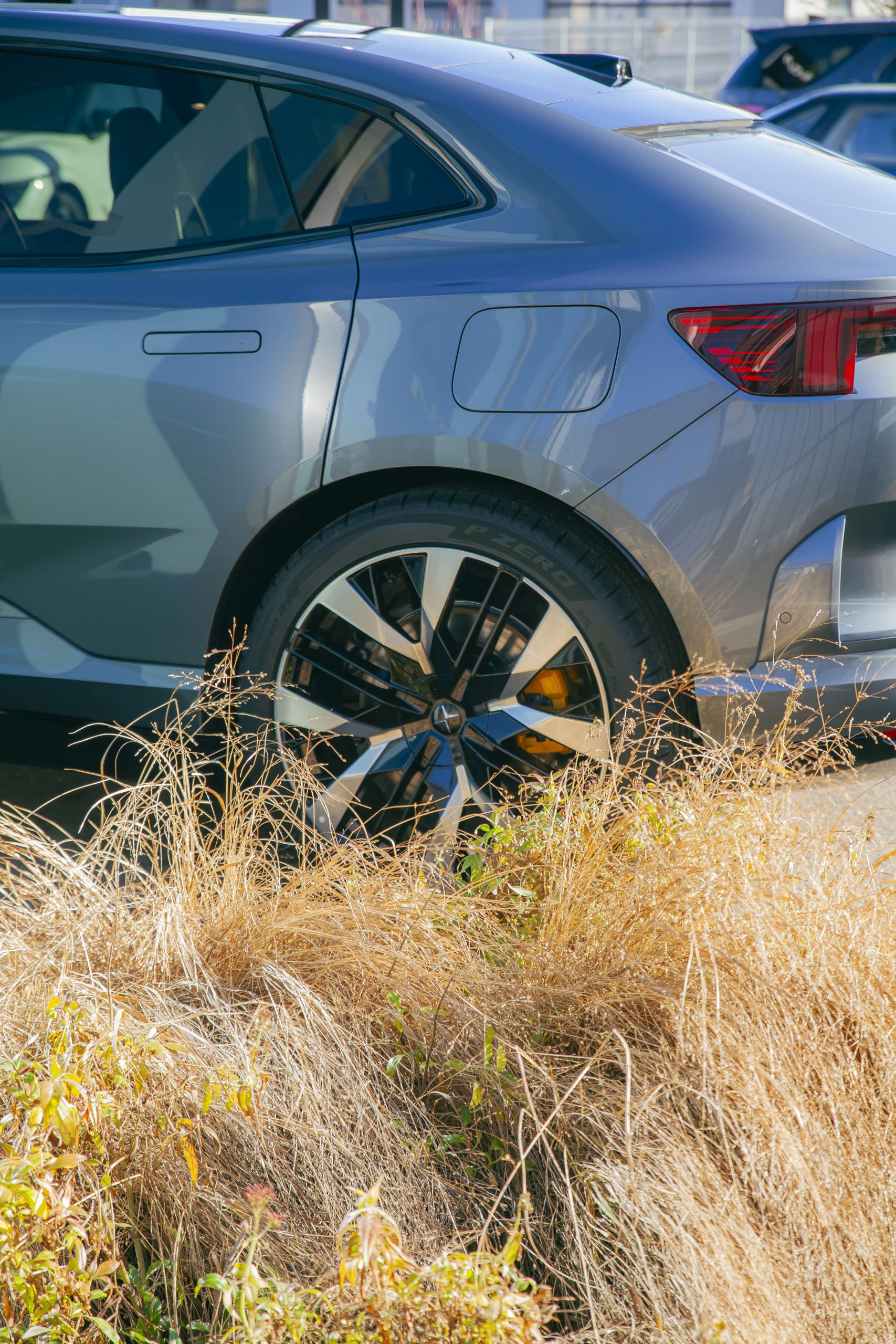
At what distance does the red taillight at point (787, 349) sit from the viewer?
2.09 metres

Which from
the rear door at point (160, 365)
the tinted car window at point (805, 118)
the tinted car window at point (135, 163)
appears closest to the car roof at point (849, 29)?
the tinted car window at point (805, 118)

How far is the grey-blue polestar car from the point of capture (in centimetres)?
212

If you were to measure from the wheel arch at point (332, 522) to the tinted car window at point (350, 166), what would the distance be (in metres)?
0.55

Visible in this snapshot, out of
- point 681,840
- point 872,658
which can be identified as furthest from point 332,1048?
point 872,658

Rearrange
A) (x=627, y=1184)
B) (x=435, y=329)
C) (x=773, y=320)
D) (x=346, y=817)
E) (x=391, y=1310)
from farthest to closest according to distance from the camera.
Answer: (x=346, y=817), (x=435, y=329), (x=773, y=320), (x=627, y=1184), (x=391, y=1310)

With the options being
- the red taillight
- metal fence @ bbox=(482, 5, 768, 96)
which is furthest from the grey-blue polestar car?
metal fence @ bbox=(482, 5, 768, 96)

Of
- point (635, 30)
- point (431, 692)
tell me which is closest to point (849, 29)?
point (431, 692)

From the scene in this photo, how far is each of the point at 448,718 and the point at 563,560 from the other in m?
0.42

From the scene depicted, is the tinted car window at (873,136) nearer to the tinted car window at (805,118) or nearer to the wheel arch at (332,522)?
the tinted car window at (805,118)

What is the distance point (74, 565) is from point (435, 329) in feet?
3.24

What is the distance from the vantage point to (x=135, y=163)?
267cm

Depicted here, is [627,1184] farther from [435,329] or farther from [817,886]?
[435,329]

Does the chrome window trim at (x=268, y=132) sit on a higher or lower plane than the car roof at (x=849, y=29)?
lower

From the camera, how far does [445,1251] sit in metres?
1.28
